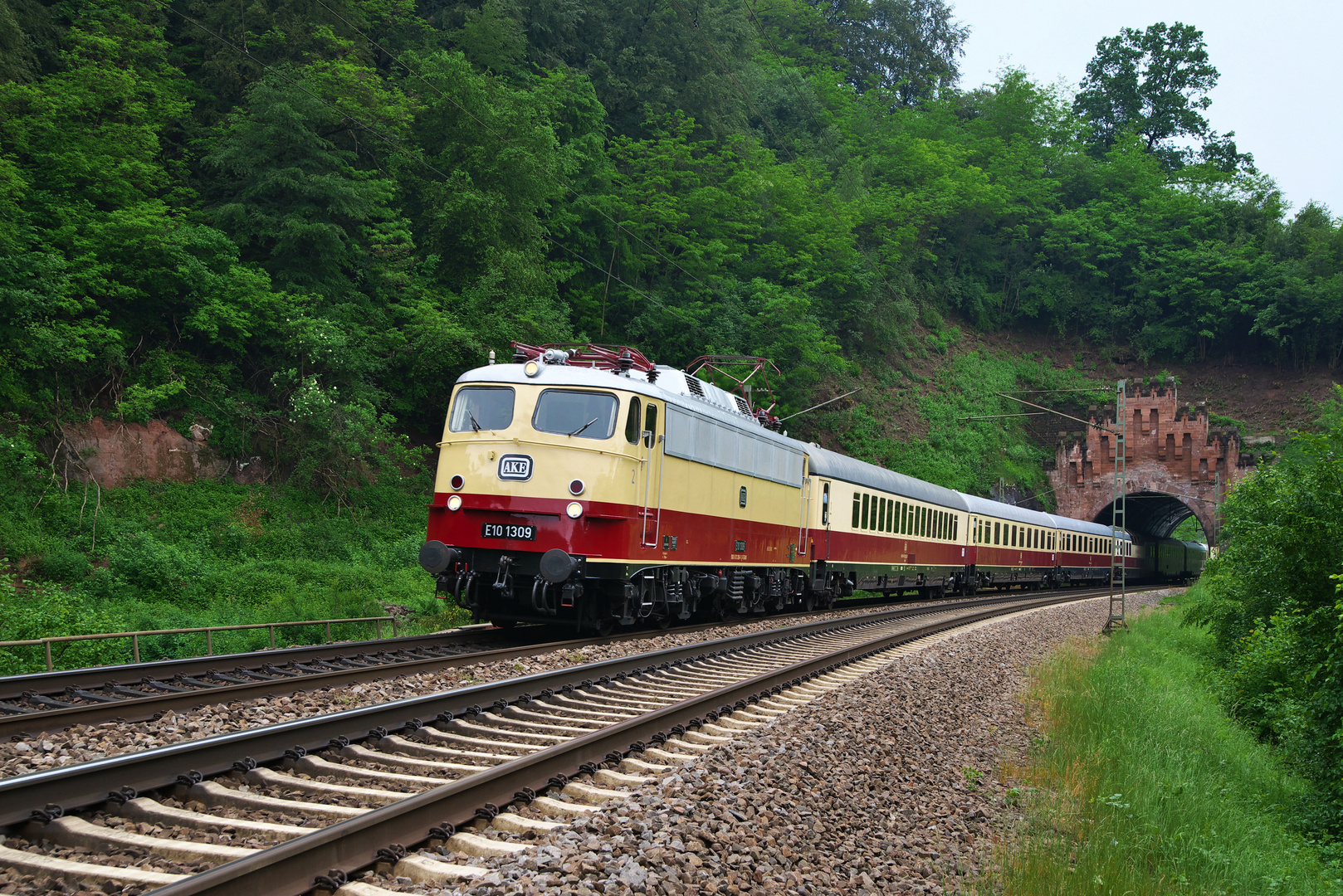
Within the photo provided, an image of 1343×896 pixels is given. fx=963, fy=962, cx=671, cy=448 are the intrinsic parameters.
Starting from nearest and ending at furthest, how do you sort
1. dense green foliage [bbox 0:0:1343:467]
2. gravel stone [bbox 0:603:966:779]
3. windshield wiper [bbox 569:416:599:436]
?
gravel stone [bbox 0:603:966:779] → windshield wiper [bbox 569:416:599:436] → dense green foliage [bbox 0:0:1343:467]

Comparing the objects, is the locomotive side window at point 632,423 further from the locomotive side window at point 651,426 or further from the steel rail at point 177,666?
the steel rail at point 177,666

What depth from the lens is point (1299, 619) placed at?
10.6m

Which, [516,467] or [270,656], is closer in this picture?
[270,656]

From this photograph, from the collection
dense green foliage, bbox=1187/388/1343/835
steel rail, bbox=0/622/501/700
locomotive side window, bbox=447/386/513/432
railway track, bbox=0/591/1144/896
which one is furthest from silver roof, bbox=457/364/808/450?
dense green foliage, bbox=1187/388/1343/835

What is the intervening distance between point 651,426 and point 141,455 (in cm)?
1300

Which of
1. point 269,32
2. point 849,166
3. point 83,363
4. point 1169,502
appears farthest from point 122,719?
point 1169,502

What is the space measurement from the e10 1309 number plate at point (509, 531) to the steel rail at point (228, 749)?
2638mm

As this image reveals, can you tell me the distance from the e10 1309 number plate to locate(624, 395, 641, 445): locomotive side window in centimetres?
171

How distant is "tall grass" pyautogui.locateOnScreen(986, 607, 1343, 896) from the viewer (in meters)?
5.62

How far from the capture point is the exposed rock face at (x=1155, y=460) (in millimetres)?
49031

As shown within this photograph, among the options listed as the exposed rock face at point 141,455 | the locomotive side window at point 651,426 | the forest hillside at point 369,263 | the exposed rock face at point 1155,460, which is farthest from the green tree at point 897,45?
the locomotive side window at point 651,426

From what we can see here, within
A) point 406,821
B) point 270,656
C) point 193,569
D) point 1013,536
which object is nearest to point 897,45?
point 1013,536

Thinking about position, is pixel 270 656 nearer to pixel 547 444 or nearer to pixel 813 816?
pixel 547 444

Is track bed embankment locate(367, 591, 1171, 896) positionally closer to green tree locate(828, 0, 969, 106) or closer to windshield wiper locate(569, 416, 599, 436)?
windshield wiper locate(569, 416, 599, 436)
